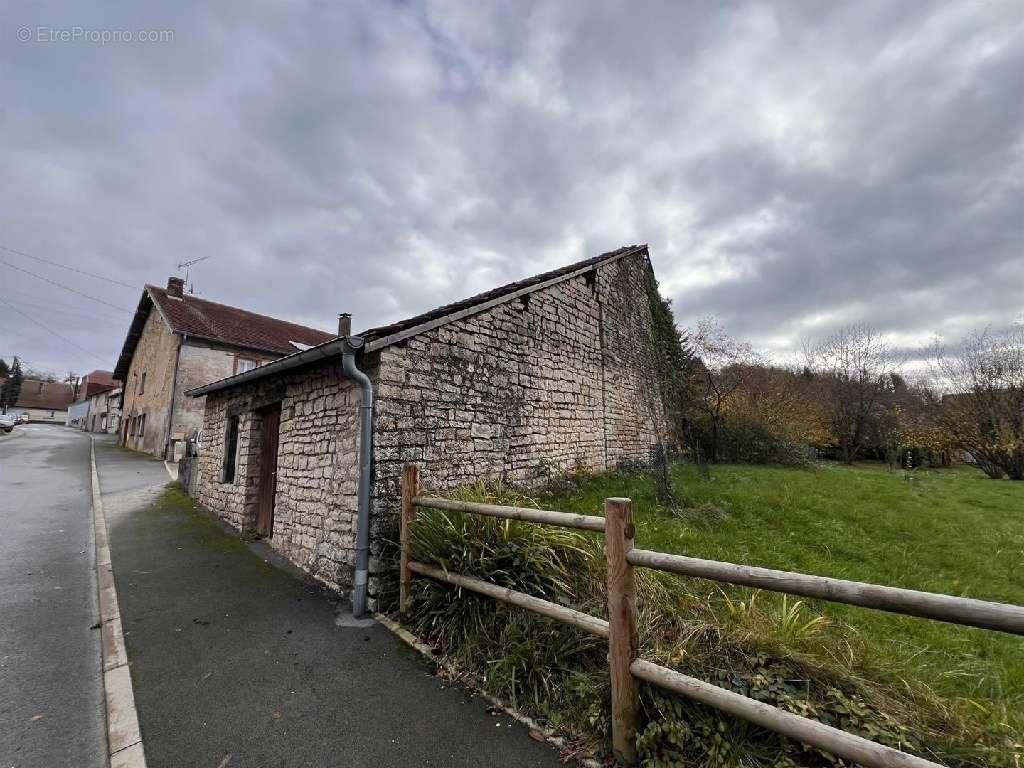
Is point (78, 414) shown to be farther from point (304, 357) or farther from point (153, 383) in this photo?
point (304, 357)

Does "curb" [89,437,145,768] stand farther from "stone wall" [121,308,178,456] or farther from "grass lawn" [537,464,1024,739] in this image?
"stone wall" [121,308,178,456]

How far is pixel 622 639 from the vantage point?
241 cm

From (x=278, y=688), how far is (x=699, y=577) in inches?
120

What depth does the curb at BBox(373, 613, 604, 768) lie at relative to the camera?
8.51ft

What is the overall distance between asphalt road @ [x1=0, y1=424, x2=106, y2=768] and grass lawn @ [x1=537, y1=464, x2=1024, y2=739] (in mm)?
4536

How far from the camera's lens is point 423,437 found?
543cm

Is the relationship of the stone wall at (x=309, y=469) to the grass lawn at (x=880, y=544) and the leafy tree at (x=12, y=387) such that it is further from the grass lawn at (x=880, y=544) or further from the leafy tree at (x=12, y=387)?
the leafy tree at (x=12, y=387)

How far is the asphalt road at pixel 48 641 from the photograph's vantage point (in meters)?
2.65

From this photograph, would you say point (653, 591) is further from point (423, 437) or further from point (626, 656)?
point (423, 437)

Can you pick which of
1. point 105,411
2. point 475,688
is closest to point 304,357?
point 475,688

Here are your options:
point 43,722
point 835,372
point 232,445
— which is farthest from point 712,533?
point 835,372

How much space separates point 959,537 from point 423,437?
791cm

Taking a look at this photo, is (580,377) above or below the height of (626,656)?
above

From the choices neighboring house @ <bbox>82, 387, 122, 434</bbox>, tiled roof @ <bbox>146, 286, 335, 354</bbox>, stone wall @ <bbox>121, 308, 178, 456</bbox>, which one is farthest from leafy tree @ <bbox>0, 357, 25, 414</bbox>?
tiled roof @ <bbox>146, 286, 335, 354</bbox>
